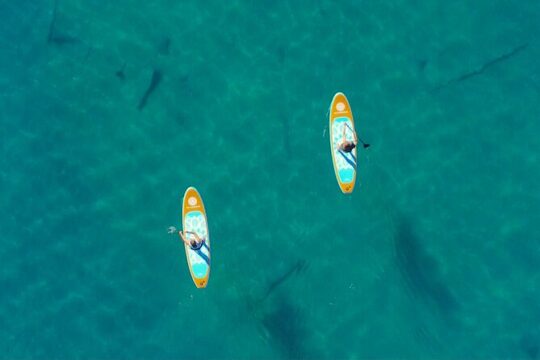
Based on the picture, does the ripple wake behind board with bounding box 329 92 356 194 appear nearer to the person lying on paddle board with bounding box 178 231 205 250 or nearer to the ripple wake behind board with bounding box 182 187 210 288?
the ripple wake behind board with bounding box 182 187 210 288

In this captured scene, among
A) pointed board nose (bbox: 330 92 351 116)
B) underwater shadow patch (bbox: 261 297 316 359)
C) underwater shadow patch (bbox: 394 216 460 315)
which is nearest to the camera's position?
underwater shadow patch (bbox: 261 297 316 359)

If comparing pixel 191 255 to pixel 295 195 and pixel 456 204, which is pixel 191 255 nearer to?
pixel 295 195

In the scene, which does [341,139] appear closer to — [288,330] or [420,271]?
[420,271]

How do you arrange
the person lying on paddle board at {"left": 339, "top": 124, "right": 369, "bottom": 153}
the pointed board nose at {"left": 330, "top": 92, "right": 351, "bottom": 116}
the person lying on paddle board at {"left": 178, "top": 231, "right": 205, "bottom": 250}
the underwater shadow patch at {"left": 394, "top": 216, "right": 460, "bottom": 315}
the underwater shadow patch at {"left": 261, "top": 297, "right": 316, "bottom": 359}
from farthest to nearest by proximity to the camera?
1. the pointed board nose at {"left": 330, "top": 92, "right": 351, "bottom": 116}
2. the underwater shadow patch at {"left": 394, "top": 216, "right": 460, "bottom": 315}
3. the underwater shadow patch at {"left": 261, "top": 297, "right": 316, "bottom": 359}
4. the person lying on paddle board at {"left": 339, "top": 124, "right": 369, "bottom": 153}
5. the person lying on paddle board at {"left": 178, "top": 231, "right": 205, "bottom": 250}

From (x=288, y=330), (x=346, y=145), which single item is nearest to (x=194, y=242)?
(x=288, y=330)

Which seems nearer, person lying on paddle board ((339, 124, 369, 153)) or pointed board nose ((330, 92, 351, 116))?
person lying on paddle board ((339, 124, 369, 153))

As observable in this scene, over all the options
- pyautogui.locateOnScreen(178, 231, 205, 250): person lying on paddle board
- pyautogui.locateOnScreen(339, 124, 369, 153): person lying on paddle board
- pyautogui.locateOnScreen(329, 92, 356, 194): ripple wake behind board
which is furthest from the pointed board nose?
pyautogui.locateOnScreen(178, 231, 205, 250): person lying on paddle board

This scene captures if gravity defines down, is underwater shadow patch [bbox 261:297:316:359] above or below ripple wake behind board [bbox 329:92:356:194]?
below

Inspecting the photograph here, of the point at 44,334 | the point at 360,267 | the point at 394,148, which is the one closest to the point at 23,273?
the point at 44,334
